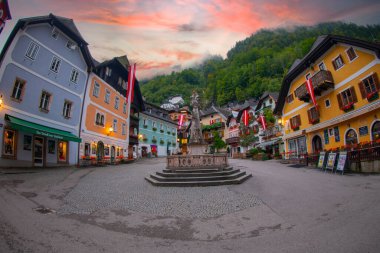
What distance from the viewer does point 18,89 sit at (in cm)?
1474

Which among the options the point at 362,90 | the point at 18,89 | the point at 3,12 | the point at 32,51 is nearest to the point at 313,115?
the point at 362,90

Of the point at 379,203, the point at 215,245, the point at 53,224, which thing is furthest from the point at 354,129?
the point at 53,224

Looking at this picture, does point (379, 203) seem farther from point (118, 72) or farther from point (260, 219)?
point (118, 72)

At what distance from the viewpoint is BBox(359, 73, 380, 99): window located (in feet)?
50.0

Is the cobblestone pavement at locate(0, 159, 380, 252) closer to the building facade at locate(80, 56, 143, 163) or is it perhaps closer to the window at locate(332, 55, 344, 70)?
the building facade at locate(80, 56, 143, 163)

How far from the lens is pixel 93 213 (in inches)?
254

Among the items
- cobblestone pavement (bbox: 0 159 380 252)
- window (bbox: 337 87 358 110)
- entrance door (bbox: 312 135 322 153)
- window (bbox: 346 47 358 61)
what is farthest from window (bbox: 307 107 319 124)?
cobblestone pavement (bbox: 0 159 380 252)

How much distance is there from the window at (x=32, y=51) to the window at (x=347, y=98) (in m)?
26.1

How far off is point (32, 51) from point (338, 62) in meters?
26.2

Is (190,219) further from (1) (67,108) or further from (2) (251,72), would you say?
(2) (251,72)

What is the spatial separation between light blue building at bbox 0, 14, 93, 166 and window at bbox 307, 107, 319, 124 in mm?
24114

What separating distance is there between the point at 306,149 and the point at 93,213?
25400 millimetres

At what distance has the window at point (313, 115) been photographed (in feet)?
72.7

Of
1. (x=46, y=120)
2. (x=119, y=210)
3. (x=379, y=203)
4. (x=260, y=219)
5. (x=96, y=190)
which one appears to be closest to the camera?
(x=260, y=219)
